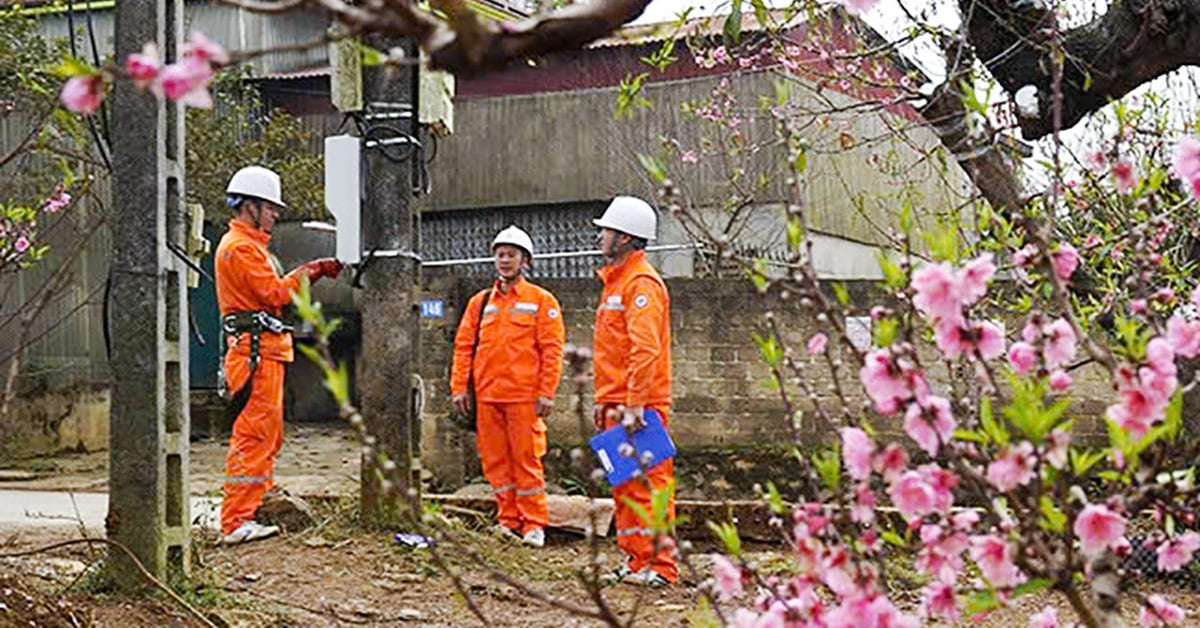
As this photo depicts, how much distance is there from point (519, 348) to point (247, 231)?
174 cm

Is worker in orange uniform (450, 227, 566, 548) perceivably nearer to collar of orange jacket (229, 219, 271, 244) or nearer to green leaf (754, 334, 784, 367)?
collar of orange jacket (229, 219, 271, 244)

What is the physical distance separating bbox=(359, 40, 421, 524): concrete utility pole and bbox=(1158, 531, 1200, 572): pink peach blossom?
18.2 feet

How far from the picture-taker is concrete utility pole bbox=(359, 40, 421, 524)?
7641 mm

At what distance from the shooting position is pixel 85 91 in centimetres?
157

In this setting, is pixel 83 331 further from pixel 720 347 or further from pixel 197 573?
pixel 197 573

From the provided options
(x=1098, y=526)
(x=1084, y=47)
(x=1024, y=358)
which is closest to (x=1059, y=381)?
(x=1024, y=358)

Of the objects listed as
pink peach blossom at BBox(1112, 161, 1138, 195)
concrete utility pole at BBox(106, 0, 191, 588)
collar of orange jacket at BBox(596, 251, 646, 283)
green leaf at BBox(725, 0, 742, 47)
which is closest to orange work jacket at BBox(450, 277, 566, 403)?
collar of orange jacket at BBox(596, 251, 646, 283)

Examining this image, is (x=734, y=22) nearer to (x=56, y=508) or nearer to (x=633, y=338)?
(x=633, y=338)

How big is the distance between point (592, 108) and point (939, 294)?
14885 millimetres

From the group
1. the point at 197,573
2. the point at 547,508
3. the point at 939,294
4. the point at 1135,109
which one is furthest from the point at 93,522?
the point at 939,294

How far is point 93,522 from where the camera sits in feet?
30.7

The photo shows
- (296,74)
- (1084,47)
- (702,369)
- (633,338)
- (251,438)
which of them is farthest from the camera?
(296,74)

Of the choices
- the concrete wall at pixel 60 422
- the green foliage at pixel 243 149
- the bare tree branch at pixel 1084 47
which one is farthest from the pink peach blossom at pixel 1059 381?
the green foliage at pixel 243 149

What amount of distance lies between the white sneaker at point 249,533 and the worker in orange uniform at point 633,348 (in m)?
1.77
